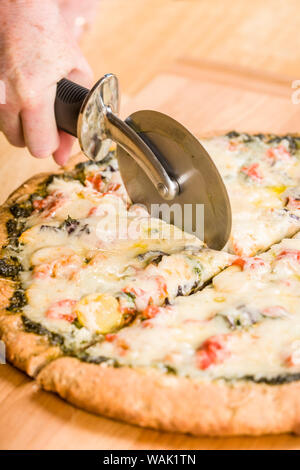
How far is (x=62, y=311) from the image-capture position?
2715 mm

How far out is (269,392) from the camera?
234 cm

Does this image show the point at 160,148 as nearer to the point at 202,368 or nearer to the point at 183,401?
the point at 202,368

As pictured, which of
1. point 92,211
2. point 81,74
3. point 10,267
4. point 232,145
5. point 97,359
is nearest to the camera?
point 97,359

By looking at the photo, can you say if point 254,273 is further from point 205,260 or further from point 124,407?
point 124,407

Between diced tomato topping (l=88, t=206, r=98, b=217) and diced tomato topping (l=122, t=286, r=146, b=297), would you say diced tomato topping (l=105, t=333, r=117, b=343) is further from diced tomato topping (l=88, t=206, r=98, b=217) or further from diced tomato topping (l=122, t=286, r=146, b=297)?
diced tomato topping (l=88, t=206, r=98, b=217)

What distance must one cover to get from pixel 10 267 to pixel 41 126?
0.69m

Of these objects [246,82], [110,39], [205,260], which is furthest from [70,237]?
[110,39]

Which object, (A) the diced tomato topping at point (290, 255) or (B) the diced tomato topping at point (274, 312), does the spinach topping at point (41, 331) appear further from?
(A) the diced tomato topping at point (290, 255)

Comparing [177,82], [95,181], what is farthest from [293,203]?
[177,82]

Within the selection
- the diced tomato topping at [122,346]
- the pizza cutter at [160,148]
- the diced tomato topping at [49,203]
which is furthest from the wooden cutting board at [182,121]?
the pizza cutter at [160,148]

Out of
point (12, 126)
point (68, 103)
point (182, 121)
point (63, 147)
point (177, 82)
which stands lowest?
point (182, 121)

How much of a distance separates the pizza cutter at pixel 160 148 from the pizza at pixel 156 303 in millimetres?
154

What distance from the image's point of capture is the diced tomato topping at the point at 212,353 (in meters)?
2.44

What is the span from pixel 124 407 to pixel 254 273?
894mm
